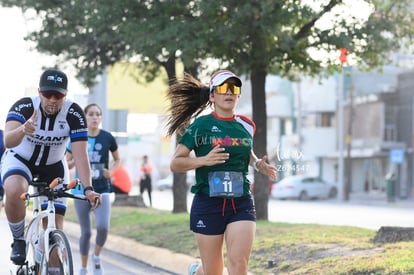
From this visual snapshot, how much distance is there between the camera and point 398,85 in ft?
204

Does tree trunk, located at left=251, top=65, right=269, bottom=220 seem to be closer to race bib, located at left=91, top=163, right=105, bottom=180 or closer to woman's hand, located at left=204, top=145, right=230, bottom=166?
race bib, located at left=91, top=163, right=105, bottom=180

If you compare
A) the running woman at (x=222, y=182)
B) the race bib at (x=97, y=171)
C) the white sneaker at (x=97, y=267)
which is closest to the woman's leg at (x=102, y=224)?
the white sneaker at (x=97, y=267)

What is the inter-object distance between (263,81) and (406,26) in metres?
2.73

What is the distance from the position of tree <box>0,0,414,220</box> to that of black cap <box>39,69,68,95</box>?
7.84 metres

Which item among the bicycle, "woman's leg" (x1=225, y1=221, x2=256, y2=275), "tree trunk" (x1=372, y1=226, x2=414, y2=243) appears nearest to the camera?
"woman's leg" (x1=225, y1=221, x2=256, y2=275)

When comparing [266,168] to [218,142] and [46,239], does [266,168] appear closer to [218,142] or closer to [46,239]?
[218,142]

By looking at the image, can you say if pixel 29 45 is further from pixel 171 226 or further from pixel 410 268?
pixel 410 268

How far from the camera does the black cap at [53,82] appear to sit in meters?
7.21

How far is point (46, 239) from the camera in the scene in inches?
279

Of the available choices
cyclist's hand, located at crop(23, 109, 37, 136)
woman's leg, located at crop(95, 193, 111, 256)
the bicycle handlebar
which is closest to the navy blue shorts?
the bicycle handlebar

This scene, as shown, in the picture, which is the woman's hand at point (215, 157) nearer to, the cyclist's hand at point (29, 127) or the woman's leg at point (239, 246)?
the woman's leg at point (239, 246)

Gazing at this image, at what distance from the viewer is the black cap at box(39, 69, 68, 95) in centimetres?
721

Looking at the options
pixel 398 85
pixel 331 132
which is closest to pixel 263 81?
pixel 398 85

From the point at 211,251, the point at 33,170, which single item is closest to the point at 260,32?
the point at 33,170
